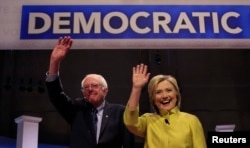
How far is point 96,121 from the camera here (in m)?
1.93

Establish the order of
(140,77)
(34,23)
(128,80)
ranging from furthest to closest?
1. (128,80)
2. (34,23)
3. (140,77)

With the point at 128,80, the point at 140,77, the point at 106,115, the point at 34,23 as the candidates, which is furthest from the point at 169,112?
the point at 128,80

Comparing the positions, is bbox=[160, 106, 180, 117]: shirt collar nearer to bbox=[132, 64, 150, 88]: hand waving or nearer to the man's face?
bbox=[132, 64, 150, 88]: hand waving

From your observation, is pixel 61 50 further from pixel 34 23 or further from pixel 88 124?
pixel 34 23

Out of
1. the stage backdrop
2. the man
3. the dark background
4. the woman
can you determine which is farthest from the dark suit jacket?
the dark background

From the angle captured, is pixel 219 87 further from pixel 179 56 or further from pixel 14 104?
pixel 14 104

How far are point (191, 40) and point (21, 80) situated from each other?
6910 mm

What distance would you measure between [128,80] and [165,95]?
749 cm

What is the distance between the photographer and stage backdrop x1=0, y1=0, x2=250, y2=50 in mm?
2359

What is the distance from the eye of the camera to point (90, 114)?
6.37ft

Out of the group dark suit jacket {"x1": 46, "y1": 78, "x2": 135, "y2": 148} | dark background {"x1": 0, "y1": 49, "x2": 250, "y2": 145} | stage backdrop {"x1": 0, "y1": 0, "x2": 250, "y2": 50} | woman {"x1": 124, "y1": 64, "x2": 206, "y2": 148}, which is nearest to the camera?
woman {"x1": 124, "y1": 64, "x2": 206, "y2": 148}

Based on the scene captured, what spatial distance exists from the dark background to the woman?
710 cm

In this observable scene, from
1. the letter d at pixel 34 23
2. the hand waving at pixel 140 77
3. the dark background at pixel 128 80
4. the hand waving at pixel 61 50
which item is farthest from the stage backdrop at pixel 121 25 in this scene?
the dark background at pixel 128 80

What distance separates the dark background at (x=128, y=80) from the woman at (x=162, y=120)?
7.10 metres
